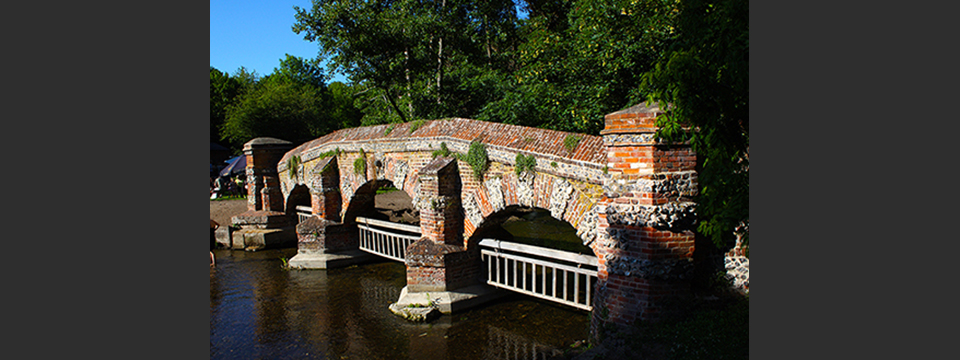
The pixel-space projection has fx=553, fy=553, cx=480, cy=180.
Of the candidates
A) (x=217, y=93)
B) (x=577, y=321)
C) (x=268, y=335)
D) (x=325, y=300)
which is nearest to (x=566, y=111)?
(x=577, y=321)

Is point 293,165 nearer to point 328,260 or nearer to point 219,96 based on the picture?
point 328,260

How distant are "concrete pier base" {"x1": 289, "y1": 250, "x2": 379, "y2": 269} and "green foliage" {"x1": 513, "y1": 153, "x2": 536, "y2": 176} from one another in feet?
21.6

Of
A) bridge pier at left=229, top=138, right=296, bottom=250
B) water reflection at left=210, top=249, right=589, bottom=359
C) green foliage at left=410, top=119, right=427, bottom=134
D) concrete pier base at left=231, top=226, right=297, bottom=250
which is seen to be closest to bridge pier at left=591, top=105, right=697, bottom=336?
water reflection at left=210, top=249, right=589, bottom=359

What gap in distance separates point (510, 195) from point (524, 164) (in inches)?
24.1

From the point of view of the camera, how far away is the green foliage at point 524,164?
7641 millimetres

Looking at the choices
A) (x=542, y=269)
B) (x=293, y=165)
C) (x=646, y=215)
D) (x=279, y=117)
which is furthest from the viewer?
(x=279, y=117)

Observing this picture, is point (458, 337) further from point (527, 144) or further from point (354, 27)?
point (354, 27)

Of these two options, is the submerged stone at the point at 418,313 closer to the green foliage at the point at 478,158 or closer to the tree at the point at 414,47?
the green foliage at the point at 478,158

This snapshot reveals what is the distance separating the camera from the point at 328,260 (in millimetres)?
12789

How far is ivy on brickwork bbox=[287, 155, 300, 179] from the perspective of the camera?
48.2 ft

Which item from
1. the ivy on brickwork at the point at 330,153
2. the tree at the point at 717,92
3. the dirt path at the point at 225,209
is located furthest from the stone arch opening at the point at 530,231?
the dirt path at the point at 225,209

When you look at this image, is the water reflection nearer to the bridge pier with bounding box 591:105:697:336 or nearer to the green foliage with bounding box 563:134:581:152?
the bridge pier with bounding box 591:105:697:336

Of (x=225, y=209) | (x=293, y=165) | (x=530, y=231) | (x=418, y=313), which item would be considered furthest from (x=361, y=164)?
(x=225, y=209)

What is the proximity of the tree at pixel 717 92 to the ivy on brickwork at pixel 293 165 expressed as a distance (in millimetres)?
11612
